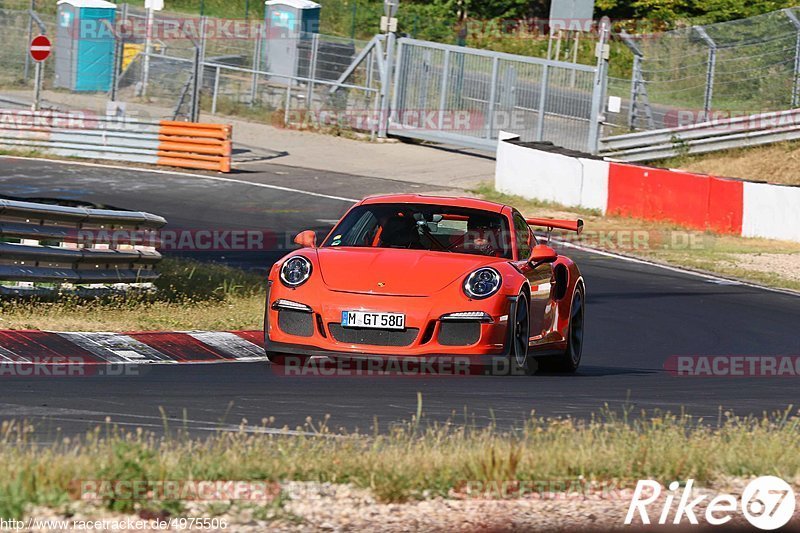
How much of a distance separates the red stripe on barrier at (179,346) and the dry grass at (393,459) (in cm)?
345

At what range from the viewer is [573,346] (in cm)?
1100

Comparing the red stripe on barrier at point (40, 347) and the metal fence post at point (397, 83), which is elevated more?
the metal fence post at point (397, 83)

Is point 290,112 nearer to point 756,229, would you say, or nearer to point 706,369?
point 756,229

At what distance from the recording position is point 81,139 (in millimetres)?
28672

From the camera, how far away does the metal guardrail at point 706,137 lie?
1131 inches

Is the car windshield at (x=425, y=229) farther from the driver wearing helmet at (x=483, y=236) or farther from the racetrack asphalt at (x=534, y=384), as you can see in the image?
the racetrack asphalt at (x=534, y=384)

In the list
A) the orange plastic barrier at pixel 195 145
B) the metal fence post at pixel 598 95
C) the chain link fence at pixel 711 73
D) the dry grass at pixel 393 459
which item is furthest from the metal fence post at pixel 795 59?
the dry grass at pixel 393 459

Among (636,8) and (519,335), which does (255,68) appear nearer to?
(636,8)

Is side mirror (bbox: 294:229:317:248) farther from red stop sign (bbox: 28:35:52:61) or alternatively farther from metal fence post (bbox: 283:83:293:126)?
metal fence post (bbox: 283:83:293:126)

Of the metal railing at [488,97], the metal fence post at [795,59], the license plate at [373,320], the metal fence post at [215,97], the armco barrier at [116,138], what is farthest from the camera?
the metal fence post at [215,97]

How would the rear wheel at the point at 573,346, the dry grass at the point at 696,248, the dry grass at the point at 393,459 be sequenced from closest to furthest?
the dry grass at the point at 393,459, the rear wheel at the point at 573,346, the dry grass at the point at 696,248

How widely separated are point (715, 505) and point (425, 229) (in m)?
5.11

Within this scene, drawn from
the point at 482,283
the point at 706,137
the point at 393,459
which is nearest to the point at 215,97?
the point at 706,137

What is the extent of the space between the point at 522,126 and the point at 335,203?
26.5 feet
